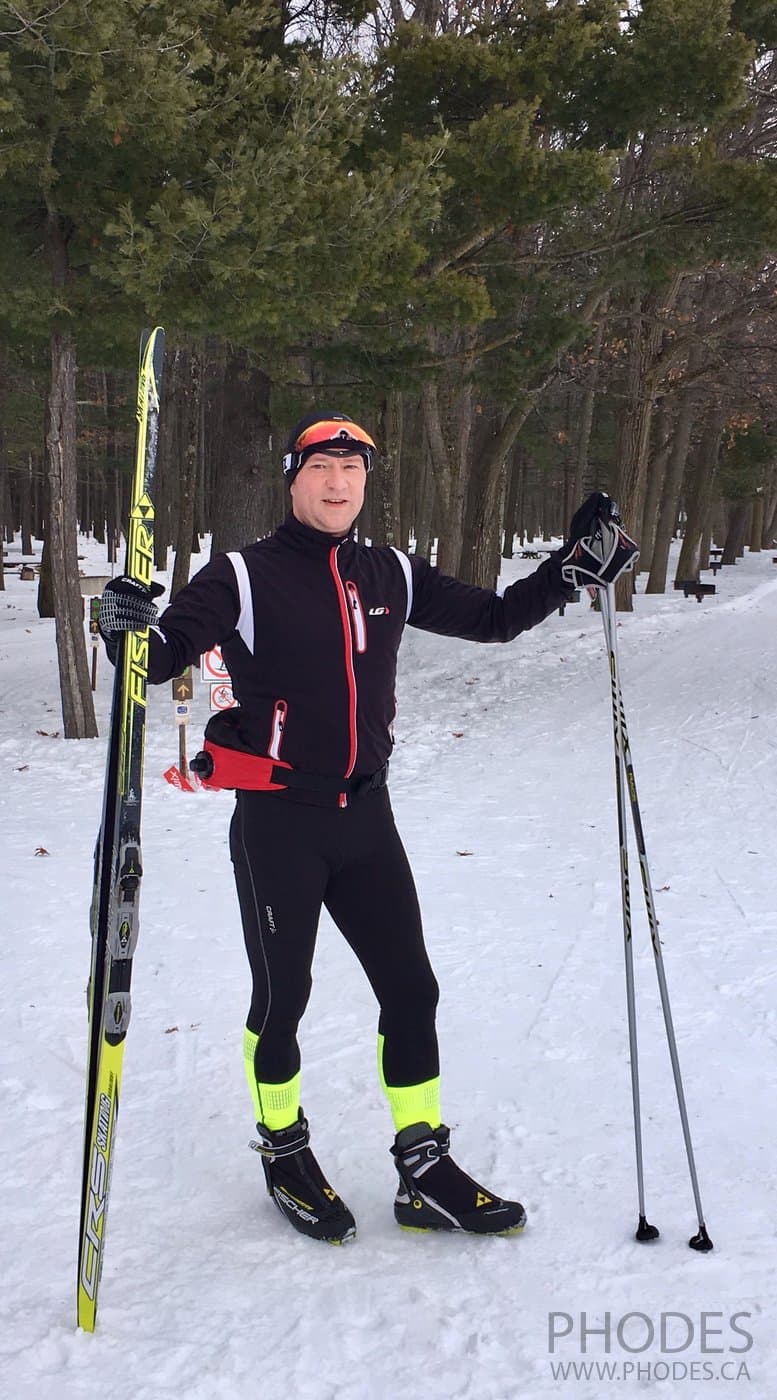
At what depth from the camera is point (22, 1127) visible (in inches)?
141

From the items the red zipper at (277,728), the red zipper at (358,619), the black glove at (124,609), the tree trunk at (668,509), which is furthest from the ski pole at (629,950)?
the tree trunk at (668,509)

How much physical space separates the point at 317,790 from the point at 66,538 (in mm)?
8117

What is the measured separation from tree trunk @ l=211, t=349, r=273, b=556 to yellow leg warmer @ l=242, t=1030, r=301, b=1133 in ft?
34.7

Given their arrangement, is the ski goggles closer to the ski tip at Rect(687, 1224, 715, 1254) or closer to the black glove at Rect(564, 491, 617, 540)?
A: the black glove at Rect(564, 491, 617, 540)

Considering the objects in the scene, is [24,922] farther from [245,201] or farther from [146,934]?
[245,201]

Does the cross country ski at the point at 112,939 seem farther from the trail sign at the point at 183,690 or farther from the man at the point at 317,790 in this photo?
the trail sign at the point at 183,690

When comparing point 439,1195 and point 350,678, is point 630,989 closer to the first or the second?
point 439,1195

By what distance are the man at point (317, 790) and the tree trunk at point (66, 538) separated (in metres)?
7.49

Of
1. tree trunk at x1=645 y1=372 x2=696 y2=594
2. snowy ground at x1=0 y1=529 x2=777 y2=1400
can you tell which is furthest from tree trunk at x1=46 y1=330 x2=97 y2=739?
tree trunk at x1=645 y1=372 x2=696 y2=594

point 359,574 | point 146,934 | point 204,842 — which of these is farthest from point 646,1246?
point 204,842

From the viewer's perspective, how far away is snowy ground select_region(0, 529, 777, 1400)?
2.48 metres

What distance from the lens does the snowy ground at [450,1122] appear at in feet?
8.13

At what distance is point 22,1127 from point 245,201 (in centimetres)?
712

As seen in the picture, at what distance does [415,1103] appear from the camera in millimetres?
3061
